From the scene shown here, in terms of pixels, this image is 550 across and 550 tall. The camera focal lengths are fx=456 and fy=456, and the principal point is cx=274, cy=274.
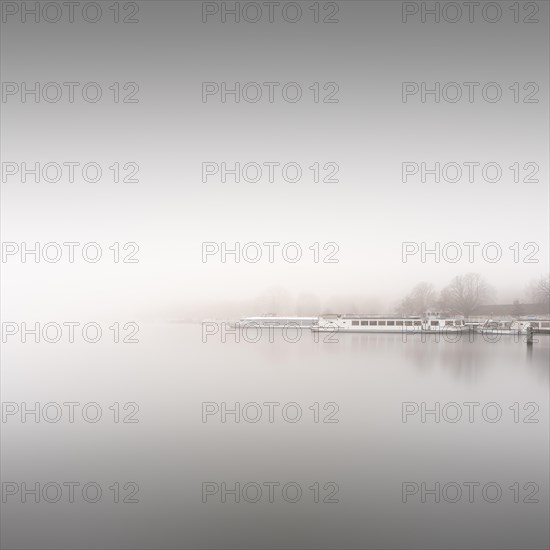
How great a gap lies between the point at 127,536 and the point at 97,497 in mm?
1108

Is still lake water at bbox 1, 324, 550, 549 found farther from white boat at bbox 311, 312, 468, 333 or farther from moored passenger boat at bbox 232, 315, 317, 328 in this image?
moored passenger boat at bbox 232, 315, 317, 328

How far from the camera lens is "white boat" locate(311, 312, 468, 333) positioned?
46594 mm

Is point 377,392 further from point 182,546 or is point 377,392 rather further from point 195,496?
point 182,546

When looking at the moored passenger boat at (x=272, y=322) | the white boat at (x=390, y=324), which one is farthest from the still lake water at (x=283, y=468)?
the moored passenger boat at (x=272, y=322)

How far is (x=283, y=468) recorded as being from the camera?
6254mm

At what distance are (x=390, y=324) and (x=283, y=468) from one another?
1715 inches

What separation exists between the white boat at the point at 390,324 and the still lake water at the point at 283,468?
3477 cm

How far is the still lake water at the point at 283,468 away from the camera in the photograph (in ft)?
14.7

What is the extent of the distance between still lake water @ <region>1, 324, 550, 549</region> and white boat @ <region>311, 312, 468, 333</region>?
1369 inches

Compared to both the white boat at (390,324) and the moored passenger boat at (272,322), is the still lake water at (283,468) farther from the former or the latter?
the moored passenger boat at (272,322)

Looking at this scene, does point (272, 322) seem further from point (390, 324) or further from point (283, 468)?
point (283, 468)

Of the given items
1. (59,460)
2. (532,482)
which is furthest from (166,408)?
(532,482)

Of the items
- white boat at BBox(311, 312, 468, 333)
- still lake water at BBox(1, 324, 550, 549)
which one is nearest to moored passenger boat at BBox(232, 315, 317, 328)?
white boat at BBox(311, 312, 468, 333)

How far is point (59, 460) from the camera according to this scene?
21.7 feet
